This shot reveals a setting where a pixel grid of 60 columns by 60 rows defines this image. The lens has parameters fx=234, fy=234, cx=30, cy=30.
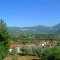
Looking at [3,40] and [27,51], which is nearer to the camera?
[3,40]

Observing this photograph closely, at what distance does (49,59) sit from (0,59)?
8.45m

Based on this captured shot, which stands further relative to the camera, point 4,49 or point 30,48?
point 30,48

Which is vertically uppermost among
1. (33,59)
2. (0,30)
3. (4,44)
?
(0,30)

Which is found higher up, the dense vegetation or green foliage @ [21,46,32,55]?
the dense vegetation

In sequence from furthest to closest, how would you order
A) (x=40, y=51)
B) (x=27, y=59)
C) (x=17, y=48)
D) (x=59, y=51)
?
(x=17, y=48), (x=40, y=51), (x=27, y=59), (x=59, y=51)

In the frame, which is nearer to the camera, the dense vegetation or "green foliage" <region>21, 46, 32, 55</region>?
the dense vegetation

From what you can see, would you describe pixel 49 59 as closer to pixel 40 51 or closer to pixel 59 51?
pixel 59 51

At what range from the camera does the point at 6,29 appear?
4034 cm

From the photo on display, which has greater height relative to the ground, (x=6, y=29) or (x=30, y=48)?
(x=6, y=29)

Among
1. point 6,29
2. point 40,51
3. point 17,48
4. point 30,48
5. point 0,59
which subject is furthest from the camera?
point 17,48

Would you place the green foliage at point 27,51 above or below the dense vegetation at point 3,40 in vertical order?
below

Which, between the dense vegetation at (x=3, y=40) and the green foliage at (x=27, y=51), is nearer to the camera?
the dense vegetation at (x=3, y=40)

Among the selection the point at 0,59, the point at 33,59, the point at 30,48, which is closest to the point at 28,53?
the point at 30,48

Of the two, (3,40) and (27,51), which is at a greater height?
(3,40)
